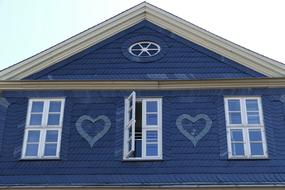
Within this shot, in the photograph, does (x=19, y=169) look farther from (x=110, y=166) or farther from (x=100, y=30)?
(x=100, y=30)

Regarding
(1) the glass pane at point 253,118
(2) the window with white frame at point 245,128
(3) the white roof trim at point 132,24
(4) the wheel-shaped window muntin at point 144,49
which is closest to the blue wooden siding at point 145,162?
(2) the window with white frame at point 245,128

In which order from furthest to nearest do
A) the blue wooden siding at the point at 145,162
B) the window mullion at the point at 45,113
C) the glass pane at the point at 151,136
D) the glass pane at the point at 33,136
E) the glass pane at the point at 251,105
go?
the glass pane at the point at 251,105, the window mullion at the point at 45,113, the glass pane at the point at 33,136, the glass pane at the point at 151,136, the blue wooden siding at the point at 145,162

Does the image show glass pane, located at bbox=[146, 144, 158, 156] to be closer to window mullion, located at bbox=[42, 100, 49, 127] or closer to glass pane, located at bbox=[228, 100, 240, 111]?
glass pane, located at bbox=[228, 100, 240, 111]

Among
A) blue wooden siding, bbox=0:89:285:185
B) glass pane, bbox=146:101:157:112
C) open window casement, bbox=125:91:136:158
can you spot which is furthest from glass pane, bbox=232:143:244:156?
open window casement, bbox=125:91:136:158

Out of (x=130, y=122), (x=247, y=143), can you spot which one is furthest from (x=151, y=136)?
(x=247, y=143)

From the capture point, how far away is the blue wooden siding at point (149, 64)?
691 inches

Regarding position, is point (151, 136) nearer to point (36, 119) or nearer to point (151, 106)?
point (151, 106)

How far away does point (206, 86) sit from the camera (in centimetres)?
1717

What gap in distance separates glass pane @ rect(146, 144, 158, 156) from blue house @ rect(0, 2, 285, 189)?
3cm

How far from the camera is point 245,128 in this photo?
16.4 metres

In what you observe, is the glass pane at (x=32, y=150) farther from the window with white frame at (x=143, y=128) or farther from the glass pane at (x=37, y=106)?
the window with white frame at (x=143, y=128)

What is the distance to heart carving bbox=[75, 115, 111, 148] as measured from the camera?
16.3 metres

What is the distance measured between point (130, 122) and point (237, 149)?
9.72 feet

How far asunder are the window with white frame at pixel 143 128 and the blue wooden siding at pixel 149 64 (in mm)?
919
